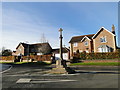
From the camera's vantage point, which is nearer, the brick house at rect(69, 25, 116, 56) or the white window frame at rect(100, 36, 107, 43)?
the brick house at rect(69, 25, 116, 56)

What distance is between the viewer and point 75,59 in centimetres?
3058

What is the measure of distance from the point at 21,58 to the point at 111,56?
28628mm

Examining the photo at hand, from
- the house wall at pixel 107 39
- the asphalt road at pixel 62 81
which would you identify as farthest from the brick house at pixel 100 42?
the asphalt road at pixel 62 81

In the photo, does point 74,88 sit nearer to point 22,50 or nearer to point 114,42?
point 114,42

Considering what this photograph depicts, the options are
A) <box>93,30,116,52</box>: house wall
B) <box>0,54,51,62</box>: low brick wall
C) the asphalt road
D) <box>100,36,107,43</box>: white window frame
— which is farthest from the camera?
<box>100,36,107,43</box>: white window frame

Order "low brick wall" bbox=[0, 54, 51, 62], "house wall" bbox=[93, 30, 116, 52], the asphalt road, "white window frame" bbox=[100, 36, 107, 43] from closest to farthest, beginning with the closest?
the asphalt road < "house wall" bbox=[93, 30, 116, 52] < "low brick wall" bbox=[0, 54, 51, 62] < "white window frame" bbox=[100, 36, 107, 43]

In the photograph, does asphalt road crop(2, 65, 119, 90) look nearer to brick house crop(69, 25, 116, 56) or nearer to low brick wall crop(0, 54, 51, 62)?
low brick wall crop(0, 54, 51, 62)

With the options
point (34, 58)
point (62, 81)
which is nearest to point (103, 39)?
point (34, 58)

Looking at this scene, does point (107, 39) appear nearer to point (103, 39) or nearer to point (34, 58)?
point (103, 39)

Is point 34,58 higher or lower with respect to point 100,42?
lower

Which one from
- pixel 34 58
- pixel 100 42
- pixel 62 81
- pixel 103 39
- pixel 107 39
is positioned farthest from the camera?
pixel 34 58

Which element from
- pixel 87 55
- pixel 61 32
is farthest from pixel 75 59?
pixel 61 32

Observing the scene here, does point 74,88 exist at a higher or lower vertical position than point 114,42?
lower

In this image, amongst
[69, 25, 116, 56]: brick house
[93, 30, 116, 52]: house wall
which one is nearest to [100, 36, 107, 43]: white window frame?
[69, 25, 116, 56]: brick house
